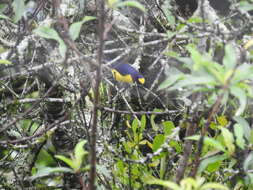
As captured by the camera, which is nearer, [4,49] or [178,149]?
[178,149]

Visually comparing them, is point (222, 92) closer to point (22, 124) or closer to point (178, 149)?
point (178, 149)

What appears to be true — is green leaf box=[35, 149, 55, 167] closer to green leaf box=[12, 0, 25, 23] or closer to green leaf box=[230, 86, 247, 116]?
green leaf box=[12, 0, 25, 23]

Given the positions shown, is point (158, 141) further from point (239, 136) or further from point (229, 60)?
point (229, 60)

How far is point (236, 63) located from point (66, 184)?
1689 millimetres

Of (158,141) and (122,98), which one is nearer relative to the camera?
(158,141)

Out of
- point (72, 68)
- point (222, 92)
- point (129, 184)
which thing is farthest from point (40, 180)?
point (222, 92)

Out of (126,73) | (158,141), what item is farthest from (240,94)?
(126,73)

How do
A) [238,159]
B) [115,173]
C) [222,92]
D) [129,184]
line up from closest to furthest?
[222,92] → [238,159] → [129,184] → [115,173]

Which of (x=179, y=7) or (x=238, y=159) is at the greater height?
(x=179, y=7)

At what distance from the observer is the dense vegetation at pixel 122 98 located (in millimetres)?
1360

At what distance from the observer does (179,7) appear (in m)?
3.16

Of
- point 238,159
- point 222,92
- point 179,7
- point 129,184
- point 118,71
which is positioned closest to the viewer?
point 222,92

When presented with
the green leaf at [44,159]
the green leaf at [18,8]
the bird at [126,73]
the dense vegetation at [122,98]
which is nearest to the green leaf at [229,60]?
the dense vegetation at [122,98]

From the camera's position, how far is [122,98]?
2.72m
